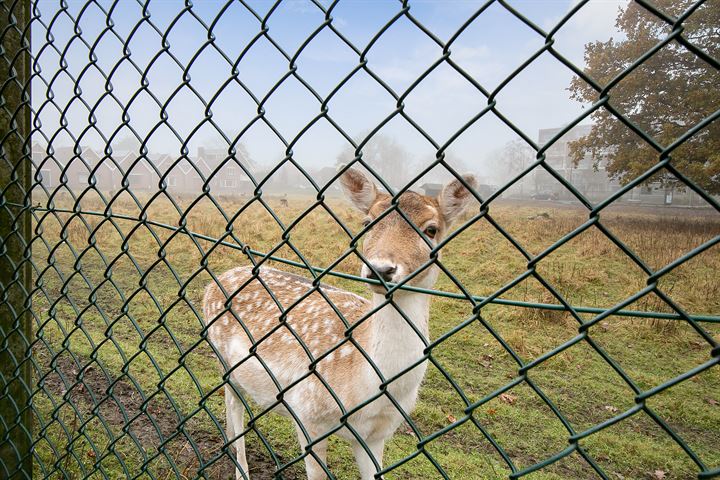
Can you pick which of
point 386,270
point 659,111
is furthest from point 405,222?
point 659,111

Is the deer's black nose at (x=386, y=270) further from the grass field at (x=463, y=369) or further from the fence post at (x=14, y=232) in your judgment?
the fence post at (x=14, y=232)

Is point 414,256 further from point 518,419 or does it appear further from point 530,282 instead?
point 530,282

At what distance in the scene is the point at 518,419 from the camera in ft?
14.2

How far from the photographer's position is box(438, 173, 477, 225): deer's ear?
2.17 meters

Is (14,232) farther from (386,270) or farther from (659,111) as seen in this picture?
(659,111)

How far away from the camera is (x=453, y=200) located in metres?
2.25

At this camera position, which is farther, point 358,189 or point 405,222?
point 358,189

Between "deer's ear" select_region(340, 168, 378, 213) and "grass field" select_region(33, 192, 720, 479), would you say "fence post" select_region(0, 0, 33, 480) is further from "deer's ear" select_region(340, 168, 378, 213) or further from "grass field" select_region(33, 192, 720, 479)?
"deer's ear" select_region(340, 168, 378, 213)

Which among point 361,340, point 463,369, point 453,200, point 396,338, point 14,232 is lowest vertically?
point 463,369

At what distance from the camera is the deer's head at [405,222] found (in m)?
1.88

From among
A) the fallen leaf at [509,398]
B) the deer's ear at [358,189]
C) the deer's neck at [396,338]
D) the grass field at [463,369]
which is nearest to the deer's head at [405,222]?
the deer's ear at [358,189]

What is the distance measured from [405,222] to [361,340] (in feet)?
2.44

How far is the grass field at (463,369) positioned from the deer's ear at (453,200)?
168 millimetres

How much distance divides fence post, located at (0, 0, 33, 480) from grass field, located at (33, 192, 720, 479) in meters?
0.10
